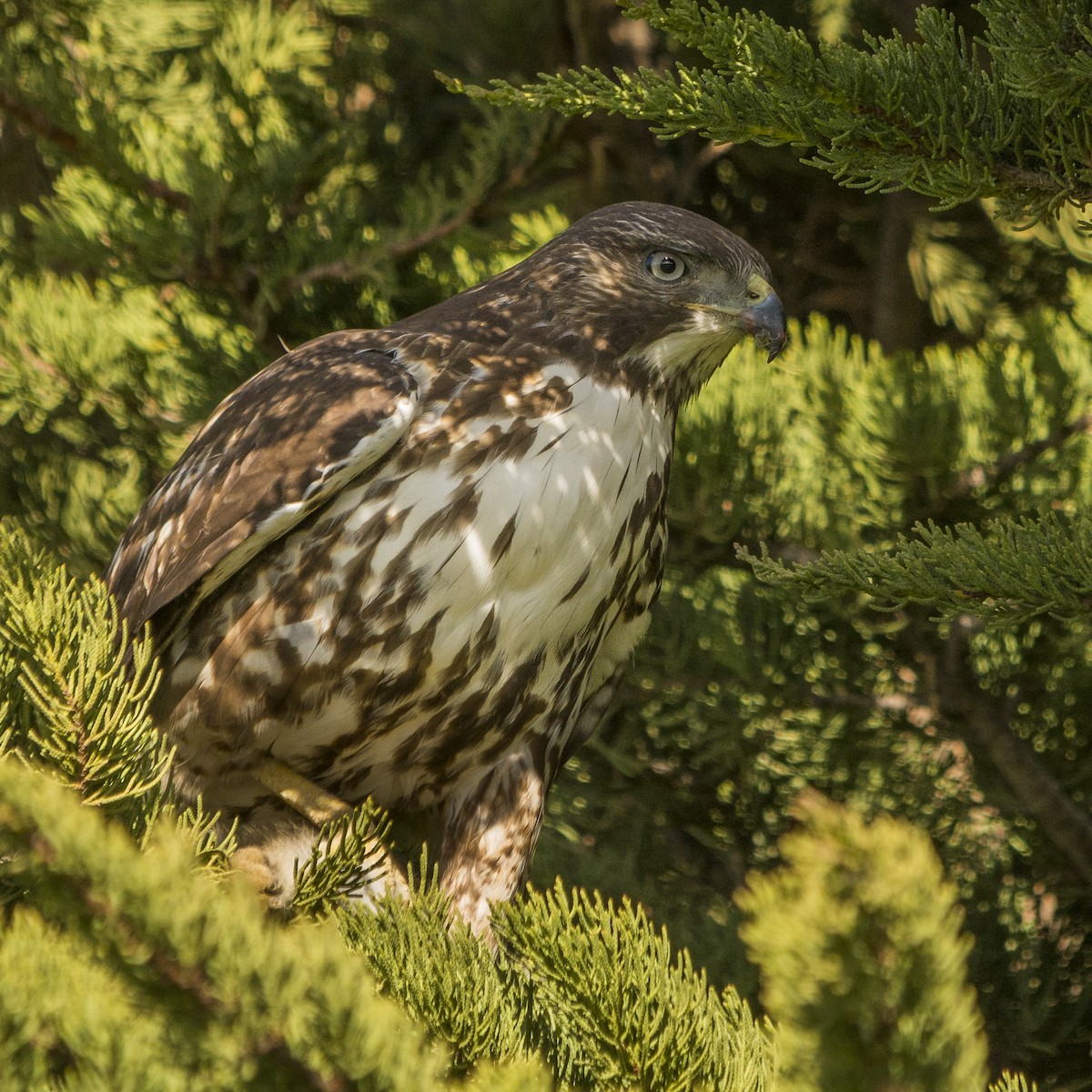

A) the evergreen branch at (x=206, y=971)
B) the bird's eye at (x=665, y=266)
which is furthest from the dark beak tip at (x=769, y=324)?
the evergreen branch at (x=206, y=971)

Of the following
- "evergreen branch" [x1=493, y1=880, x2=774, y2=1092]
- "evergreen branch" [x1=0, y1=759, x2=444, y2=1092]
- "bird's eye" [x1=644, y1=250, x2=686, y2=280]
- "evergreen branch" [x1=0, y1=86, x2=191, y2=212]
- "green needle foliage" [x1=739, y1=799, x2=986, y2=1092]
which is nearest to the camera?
"green needle foliage" [x1=739, y1=799, x2=986, y2=1092]

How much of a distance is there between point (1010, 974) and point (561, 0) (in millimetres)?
3080

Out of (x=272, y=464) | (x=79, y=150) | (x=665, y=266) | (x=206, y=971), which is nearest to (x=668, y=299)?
(x=665, y=266)

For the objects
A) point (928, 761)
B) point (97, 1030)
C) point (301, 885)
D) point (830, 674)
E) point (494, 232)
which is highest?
point (97, 1030)

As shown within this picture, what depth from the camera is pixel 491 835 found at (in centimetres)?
270

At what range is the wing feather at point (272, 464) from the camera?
2.44 meters

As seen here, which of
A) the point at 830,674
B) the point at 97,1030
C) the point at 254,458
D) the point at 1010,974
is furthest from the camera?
the point at 830,674

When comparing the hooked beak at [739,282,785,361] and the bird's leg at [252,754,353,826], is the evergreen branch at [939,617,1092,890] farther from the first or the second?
the bird's leg at [252,754,353,826]

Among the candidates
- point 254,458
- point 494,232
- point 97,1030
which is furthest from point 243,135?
point 97,1030

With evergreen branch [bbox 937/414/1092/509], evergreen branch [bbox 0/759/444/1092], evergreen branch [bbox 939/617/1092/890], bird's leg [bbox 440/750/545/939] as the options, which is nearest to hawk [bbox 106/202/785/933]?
bird's leg [bbox 440/750/545/939]

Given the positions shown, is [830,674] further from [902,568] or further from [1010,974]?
[902,568]

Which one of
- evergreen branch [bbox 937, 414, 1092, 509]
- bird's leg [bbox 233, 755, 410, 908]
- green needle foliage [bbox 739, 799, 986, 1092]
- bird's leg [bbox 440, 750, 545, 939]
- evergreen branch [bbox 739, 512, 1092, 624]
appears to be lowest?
evergreen branch [bbox 937, 414, 1092, 509]

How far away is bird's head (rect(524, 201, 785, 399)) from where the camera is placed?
2760mm

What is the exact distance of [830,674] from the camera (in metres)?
3.41
